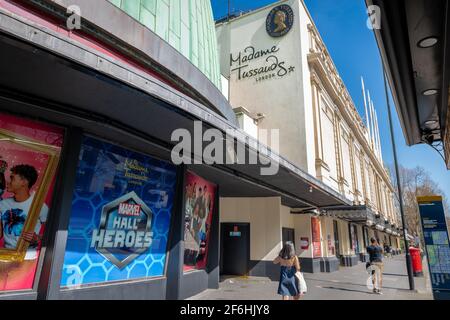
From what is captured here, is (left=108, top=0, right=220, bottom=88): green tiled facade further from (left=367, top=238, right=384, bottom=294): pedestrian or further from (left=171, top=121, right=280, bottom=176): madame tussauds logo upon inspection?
(left=367, top=238, right=384, bottom=294): pedestrian

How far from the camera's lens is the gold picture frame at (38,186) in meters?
5.57

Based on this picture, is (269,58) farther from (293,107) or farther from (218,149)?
(218,149)

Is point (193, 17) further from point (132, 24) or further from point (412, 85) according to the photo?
point (412, 85)

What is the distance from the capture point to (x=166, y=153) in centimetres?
871

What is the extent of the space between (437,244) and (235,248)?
30.2ft

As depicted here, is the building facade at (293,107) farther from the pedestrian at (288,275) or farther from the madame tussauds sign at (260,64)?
the pedestrian at (288,275)

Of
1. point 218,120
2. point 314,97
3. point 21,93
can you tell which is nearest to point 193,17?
point 218,120

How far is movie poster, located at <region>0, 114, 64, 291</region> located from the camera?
5543 mm

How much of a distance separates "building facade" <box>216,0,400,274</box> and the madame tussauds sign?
0.22ft

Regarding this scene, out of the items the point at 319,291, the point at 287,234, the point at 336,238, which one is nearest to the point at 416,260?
the point at 287,234

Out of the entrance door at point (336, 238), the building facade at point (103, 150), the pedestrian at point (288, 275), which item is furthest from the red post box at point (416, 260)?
the pedestrian at point (288, 275)

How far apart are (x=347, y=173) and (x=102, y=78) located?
26.6 meters

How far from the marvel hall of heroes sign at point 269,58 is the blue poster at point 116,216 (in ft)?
45.9

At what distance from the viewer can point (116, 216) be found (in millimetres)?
7508
